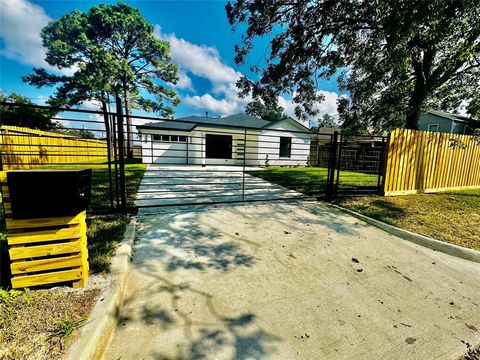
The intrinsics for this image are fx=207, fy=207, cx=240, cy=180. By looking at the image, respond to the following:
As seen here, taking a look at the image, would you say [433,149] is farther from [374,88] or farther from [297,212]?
[297,212]

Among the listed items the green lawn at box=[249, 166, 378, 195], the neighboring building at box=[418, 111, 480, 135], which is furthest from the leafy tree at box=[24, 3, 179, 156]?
the neighboring building at box=[418, 111, 480, 135]

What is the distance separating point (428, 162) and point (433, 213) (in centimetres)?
267

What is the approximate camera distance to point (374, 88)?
754 cm

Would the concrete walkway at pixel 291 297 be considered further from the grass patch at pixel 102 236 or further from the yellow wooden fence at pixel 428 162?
the yellow wooden fence at pixel 428 162

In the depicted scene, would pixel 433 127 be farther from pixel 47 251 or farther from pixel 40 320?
pixel 40 320

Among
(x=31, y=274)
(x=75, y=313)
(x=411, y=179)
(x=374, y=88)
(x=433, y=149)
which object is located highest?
(x=374, y=88)

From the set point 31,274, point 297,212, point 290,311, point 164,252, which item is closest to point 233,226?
point 164,252

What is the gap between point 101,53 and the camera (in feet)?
50.8

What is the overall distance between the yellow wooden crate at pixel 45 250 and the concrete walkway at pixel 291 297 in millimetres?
584

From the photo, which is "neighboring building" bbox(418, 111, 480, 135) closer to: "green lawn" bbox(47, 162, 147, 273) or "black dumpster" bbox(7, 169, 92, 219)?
"green lawn" bbox(47, 162, 147, 273)

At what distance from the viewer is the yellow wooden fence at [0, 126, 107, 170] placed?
3016mm

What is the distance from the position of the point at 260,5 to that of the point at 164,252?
7.04 meters

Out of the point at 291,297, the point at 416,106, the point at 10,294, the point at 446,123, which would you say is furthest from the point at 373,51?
the point at 446,123

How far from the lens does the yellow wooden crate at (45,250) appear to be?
1.70m
